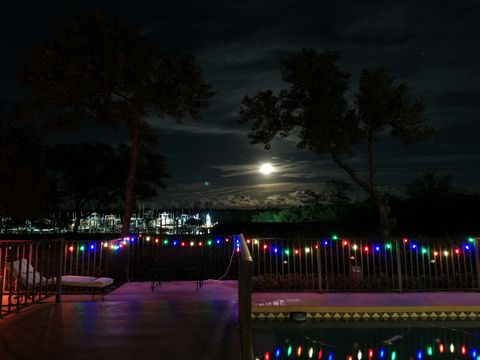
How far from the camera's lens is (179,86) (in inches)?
524

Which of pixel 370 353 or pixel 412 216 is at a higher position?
pixel 412 216

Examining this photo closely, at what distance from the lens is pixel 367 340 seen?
24.1 feet

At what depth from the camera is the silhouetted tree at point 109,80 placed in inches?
480

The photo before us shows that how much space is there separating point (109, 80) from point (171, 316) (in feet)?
25.9

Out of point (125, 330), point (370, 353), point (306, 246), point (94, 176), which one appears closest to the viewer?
point (125, 330)

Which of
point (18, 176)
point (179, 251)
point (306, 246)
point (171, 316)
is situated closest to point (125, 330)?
point (171, 316)

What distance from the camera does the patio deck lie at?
503cm

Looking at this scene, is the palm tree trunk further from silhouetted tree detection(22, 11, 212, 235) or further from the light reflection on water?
the light reflection on water

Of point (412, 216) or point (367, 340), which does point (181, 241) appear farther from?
point (412, 216)

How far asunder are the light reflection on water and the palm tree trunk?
608 centimetres

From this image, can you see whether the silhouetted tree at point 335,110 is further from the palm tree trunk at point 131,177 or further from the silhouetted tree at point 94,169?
the silhouetted tree at point 94,169

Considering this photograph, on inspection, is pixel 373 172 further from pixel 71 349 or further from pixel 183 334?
pixel 71 349

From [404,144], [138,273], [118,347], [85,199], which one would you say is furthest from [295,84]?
[85,199]

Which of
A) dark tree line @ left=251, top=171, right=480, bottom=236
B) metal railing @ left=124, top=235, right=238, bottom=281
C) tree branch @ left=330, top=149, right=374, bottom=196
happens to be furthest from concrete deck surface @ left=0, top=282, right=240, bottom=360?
dark tree line @ left=251, top=171, right=480, bottom=236
